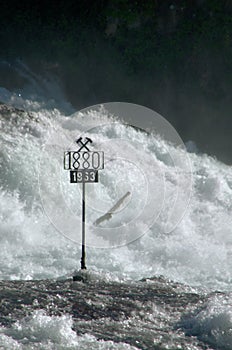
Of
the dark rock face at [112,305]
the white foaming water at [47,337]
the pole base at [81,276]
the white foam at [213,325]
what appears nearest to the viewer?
the white foaming water at [47,337]

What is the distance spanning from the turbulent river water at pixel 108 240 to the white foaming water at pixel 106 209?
0.11ft

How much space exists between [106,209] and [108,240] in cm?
192

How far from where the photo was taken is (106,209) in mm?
19828

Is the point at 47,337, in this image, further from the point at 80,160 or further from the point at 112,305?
the point at 80,160

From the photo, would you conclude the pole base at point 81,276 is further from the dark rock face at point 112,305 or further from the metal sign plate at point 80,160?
the metal sign plate at point 80,160

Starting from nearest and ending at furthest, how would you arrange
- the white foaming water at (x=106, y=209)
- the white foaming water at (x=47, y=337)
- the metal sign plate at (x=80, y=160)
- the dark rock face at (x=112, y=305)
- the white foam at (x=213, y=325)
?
the white foaming water at (x=47, y=337), the dark rock face at (x=112, y=305), the white foam at (x=213, y=325), the metal sign plate at (x=80, y=160), the white foaming water at (x=106, y=209)

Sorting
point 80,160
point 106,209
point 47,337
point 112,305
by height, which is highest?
point 80,160

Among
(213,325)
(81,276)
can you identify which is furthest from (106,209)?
(213,325)

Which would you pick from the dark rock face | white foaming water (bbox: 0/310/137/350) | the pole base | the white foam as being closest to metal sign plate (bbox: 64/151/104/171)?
the pole base

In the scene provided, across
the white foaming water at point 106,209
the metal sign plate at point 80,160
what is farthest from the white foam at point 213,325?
the white foaming water at point 106,209

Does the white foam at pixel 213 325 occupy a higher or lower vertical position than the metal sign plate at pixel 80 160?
lower

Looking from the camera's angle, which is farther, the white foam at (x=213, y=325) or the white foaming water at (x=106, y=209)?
the white foaming water at (x=106, y=209)

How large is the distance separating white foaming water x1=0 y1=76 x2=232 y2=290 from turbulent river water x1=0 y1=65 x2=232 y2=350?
3 cm

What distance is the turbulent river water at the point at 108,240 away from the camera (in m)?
10.9
